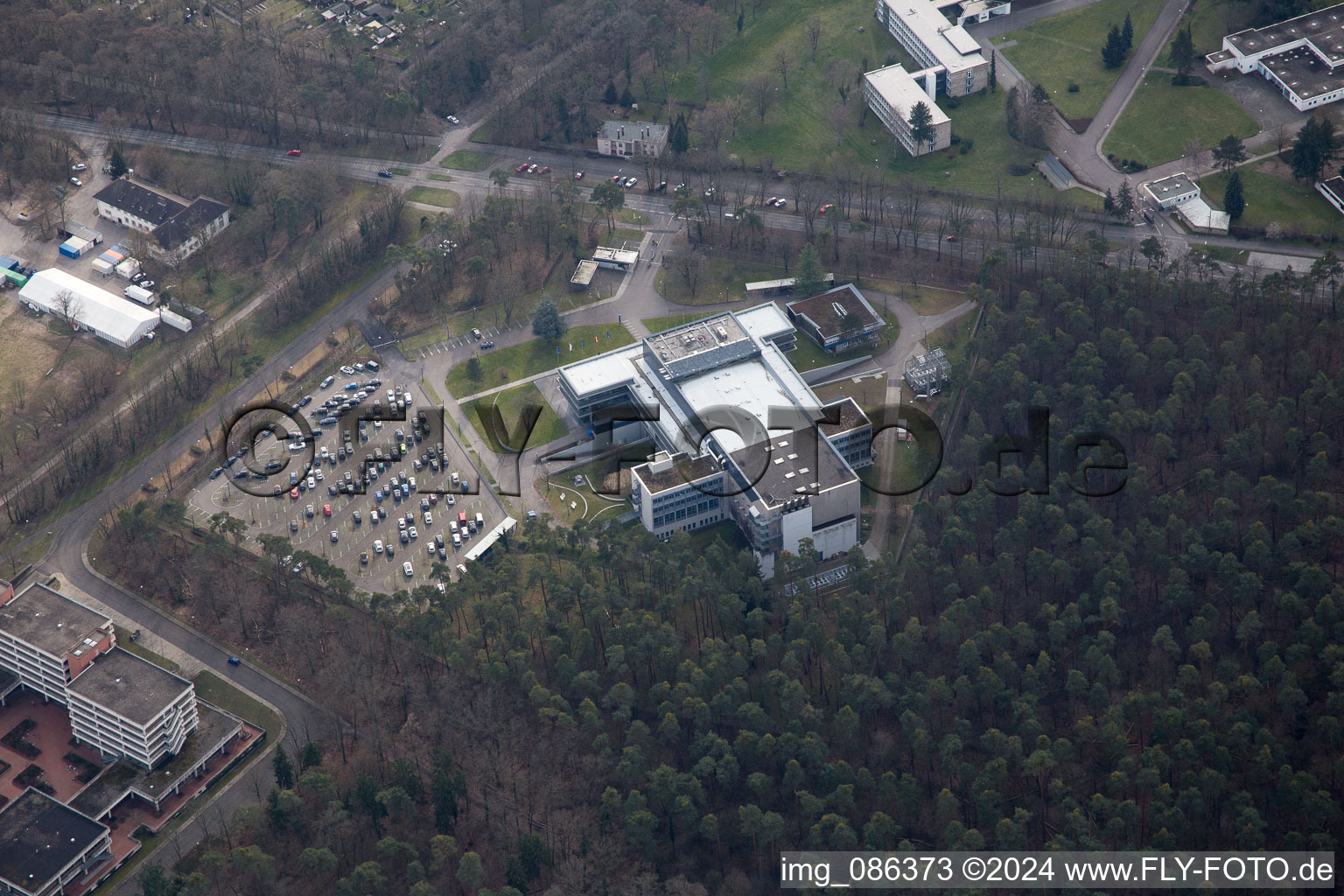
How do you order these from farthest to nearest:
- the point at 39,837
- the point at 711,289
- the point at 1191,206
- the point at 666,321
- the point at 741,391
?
the point at 711,289 → the point at 1191,206 → the point at 666,321 → the point at 741,391 → the point at 39,837

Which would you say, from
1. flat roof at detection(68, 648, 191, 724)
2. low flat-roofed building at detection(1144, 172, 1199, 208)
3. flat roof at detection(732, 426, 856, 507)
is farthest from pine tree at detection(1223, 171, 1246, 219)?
flat roof at detection(68, 648, 191, 724)

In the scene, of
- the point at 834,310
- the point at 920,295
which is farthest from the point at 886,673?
the point at 920,295

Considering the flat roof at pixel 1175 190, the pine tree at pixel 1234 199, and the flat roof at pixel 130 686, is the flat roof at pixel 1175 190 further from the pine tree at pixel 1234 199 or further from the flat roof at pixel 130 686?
the flat roof at pixel 130 686

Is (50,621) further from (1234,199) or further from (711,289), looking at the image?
(1234,199)

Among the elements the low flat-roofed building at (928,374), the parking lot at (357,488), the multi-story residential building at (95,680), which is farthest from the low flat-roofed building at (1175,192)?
the multi-story residential building at (95,680)

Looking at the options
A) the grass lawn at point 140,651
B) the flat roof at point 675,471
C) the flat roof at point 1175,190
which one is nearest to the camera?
the grass lawn at point 140,651

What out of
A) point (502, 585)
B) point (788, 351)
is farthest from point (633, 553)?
point (788, 351)
